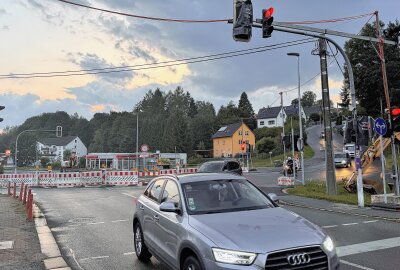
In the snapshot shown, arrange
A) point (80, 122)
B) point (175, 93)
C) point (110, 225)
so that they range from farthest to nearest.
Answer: point (80, 122) < point (175, 93) < point (110, 225)

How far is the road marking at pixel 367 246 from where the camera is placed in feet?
25.8

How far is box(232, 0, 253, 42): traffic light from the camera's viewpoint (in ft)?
40.0

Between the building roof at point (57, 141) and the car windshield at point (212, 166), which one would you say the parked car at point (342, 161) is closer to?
the car windshield at point (212, 166)

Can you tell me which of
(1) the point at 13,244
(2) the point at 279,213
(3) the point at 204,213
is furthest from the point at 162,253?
(1) the point at 13,244

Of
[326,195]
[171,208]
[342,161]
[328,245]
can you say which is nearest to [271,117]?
[342,161]

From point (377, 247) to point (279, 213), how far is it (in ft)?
13.0

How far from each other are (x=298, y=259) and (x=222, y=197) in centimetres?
176

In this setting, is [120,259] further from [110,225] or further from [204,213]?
[110,225]

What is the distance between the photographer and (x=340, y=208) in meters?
14.8

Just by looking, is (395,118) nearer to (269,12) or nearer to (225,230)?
(269,12)

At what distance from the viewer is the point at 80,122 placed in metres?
172

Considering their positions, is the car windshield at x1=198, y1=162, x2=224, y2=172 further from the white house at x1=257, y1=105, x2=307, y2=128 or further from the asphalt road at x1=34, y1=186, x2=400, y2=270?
the white house at x1=257, y1=105, x2=307, y2=128

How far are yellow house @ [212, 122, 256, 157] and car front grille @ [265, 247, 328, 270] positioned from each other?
296 feet

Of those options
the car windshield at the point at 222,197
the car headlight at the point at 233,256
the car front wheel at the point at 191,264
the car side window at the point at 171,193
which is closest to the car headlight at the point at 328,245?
the car headlight at the point at 233,256
